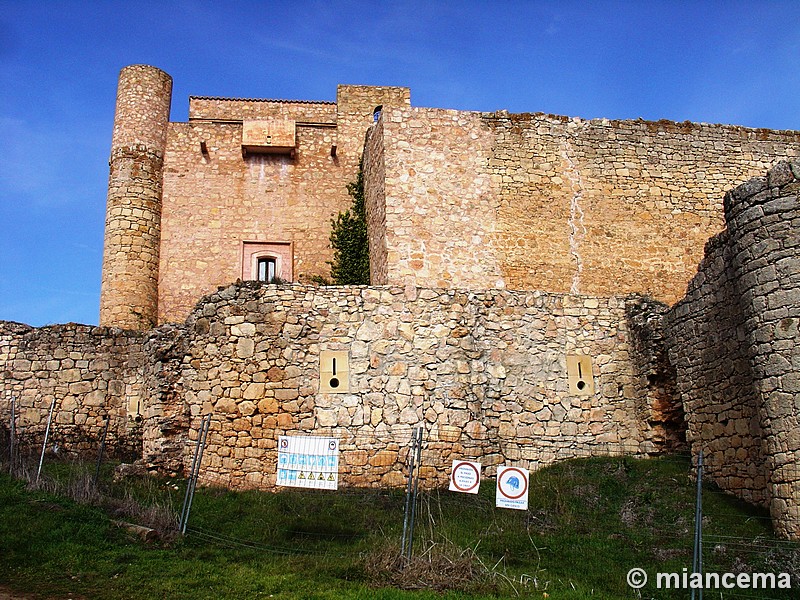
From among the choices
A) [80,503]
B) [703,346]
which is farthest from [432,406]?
[80,503]

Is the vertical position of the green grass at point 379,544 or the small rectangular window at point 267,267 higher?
the small rectangular window at point 267,267

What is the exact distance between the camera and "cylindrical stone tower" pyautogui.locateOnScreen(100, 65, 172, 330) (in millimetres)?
20984

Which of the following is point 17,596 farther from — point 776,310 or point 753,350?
point 776,310

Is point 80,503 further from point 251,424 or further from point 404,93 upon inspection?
point 404,93

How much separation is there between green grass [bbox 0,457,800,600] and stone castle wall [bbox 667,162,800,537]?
61 centimetres

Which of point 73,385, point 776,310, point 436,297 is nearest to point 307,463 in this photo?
point 436,297

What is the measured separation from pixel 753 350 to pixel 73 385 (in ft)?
41.7

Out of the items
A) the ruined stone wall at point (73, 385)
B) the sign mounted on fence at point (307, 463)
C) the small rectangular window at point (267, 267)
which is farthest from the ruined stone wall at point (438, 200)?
the sign mounted on fence at point (307, 463)

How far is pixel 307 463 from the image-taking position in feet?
35.9

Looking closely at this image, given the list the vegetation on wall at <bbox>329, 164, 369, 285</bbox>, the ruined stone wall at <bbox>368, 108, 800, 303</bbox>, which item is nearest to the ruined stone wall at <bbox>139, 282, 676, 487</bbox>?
the ruined stone wall at <bbox>368, 108, 800, 303</bbox>

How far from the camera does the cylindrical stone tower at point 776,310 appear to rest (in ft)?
32.9

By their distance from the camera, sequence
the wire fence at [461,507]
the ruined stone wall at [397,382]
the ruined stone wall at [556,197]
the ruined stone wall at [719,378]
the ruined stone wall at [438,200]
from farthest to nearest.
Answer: the ruined stone wall at [556,197] → the ruined stone wall at [438,200] → the ruined stone wall at [397,382] → the ruined stone wall at [719,378] → the wire fence at [461,507]

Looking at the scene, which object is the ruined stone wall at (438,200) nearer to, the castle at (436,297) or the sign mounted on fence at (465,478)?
the castle at (436,297)

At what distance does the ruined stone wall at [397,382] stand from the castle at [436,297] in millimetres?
39
